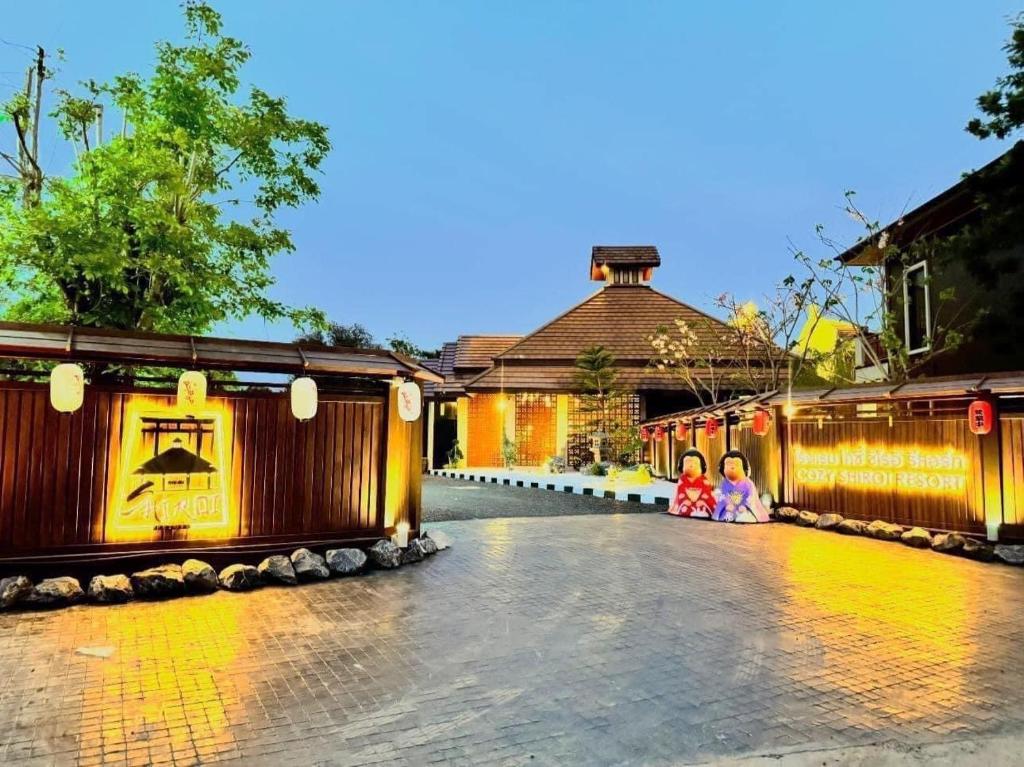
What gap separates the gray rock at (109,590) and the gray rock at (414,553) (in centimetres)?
276

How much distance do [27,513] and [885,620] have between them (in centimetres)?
774

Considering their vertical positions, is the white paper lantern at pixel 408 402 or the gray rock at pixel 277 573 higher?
the white paper lantern at pixel 408 402

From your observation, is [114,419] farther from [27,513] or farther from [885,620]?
[885,620]

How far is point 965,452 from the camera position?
8.23 m

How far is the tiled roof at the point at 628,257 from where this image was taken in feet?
87.4

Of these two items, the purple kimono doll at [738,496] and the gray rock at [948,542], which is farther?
the purple kimono doll at [738,496]

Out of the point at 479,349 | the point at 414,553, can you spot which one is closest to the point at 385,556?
the point at 414,553

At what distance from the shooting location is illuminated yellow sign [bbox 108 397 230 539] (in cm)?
618

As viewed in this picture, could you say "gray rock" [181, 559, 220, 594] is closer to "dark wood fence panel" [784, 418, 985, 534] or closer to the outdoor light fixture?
the outdoor light fixture

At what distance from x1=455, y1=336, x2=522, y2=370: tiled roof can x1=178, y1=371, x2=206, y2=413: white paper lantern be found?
19502mm

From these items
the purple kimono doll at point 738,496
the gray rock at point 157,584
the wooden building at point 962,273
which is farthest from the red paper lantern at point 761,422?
the gray rock at point 157,584

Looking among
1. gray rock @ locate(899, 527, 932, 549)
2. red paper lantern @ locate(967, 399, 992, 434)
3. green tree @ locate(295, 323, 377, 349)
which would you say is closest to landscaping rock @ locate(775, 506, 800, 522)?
gray rock @ locate(899, 527, 932, 549)

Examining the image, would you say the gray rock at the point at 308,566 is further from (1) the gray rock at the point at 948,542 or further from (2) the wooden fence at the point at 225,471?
(1) the gray rock at the point at 948,542

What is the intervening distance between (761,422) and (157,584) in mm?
9675
